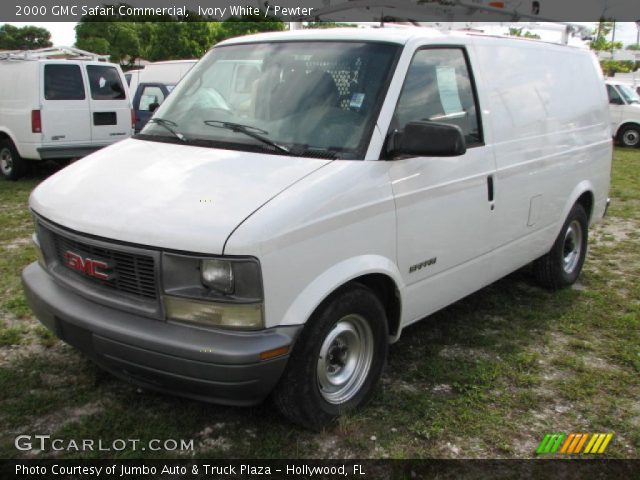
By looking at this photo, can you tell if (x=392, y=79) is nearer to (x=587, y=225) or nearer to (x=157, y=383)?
(x=157, y=383)

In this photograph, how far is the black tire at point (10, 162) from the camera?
419 inches

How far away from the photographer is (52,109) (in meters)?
10.3

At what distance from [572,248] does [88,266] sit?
4411mm

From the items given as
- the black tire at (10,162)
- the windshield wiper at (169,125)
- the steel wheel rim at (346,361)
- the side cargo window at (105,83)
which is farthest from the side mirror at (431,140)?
the black tire at (10,162)

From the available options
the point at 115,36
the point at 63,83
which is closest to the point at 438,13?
the point at 63,83

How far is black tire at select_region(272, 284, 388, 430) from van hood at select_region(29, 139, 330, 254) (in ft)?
2.14

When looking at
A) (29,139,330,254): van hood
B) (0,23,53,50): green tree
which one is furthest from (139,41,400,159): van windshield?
(0,23,53,50): green tree

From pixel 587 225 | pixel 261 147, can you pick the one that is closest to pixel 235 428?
pixel 261 147

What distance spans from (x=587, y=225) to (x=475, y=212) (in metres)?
2.34

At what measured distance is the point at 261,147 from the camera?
11.3 feet

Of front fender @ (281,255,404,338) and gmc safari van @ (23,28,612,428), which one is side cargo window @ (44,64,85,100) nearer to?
gmc safari van @ (23,28,612,428)

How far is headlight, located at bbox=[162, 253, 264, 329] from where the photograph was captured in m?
2.74

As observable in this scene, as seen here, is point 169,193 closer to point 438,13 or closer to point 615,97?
point 438,13

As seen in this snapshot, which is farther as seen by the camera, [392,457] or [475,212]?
[475,212]
